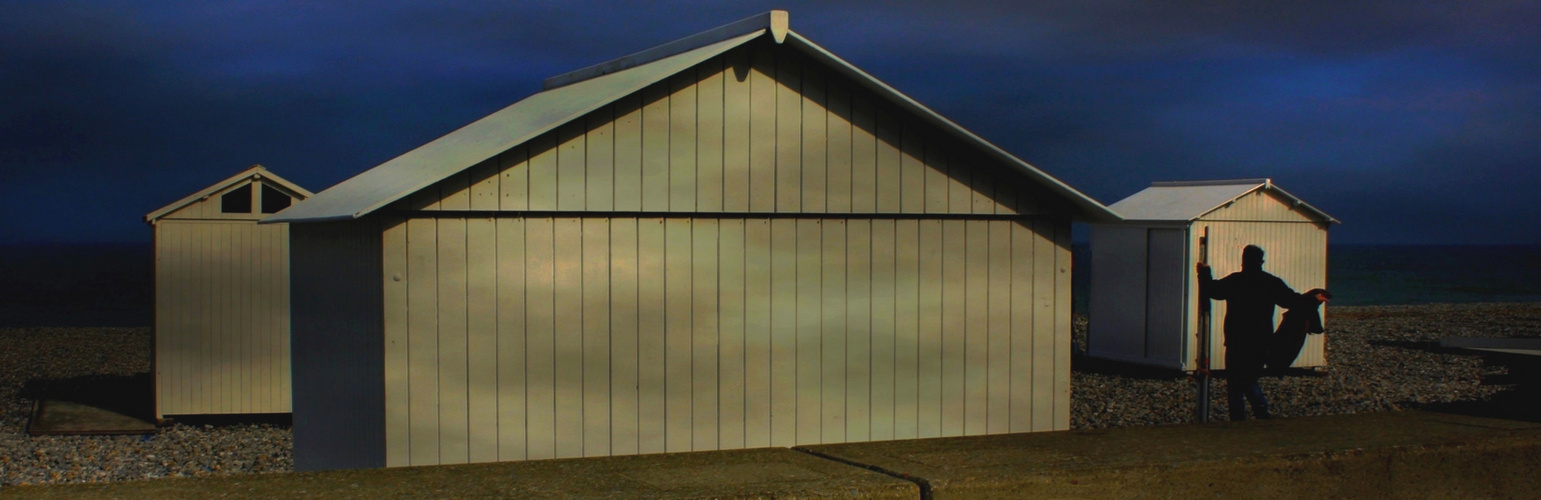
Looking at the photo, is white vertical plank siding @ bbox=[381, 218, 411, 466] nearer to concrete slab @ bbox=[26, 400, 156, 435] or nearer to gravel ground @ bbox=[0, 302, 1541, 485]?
gravel ground @ bbox=[0, 302, 1541, 485]

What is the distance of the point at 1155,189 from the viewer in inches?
841

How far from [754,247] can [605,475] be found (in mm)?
4758

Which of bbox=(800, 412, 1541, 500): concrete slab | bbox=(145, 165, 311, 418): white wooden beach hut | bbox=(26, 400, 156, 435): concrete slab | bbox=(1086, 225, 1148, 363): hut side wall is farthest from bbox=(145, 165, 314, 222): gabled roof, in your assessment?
bbox=(800, 412, 1541, 500): concrete slab

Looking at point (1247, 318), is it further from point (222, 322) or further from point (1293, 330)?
point (222, 322)

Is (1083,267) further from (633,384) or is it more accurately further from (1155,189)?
(633,384)

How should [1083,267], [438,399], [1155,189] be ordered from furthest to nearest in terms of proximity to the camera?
[1083,267] < [1155,189] < [438,399]

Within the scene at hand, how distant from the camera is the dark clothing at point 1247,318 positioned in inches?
396

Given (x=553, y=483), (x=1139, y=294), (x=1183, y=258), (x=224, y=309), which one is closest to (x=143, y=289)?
(x=224, y=309)

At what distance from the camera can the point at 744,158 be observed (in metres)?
8.14

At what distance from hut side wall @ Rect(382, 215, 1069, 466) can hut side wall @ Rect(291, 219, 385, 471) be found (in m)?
0.23

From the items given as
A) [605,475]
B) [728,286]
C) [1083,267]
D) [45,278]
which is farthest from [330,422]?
[45,278]

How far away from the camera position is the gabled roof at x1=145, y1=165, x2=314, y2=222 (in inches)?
615

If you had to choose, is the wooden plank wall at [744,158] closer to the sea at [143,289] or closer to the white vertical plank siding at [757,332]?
the white vertical plank siding at [757,332]

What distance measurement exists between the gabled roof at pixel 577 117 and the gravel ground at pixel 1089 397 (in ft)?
15.9
